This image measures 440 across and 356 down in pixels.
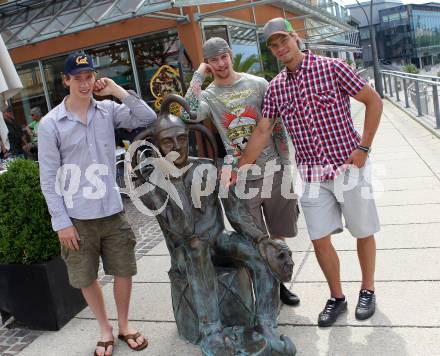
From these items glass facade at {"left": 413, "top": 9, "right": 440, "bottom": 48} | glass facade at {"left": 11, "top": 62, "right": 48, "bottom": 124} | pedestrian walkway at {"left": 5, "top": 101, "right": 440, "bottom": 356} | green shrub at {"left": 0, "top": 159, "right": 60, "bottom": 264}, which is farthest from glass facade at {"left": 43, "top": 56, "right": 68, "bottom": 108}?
glass facade at {"left": 413, "top": 9, "right": 440, "bottom": 48}

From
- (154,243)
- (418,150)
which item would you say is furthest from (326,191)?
(418,150)

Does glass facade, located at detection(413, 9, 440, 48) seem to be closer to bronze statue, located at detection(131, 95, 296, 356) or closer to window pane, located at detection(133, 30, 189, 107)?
window pane, located at detection(133, 30, 189, 107)

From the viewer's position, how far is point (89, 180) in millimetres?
3242

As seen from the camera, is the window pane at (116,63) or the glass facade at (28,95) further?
the glass facade at (28,95)

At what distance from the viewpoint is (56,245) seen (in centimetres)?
403

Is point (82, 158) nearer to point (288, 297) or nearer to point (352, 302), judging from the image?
point (288, 297)

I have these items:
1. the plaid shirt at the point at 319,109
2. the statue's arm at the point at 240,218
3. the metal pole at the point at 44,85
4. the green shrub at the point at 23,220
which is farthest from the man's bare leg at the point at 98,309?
the metal pole at the point at 44,85

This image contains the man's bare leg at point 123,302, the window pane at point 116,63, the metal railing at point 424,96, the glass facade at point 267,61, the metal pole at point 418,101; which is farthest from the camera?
the glass facade at point 267,61

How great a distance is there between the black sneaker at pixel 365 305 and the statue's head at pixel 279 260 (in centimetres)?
79

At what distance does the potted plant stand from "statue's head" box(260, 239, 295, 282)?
188cm

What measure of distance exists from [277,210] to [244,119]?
0.72m

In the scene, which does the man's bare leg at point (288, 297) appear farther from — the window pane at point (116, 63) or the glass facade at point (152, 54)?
the window pane at point (116, 63)

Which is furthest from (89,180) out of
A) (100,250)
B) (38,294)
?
(38,294)

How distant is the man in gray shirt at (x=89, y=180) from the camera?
10.3ft
